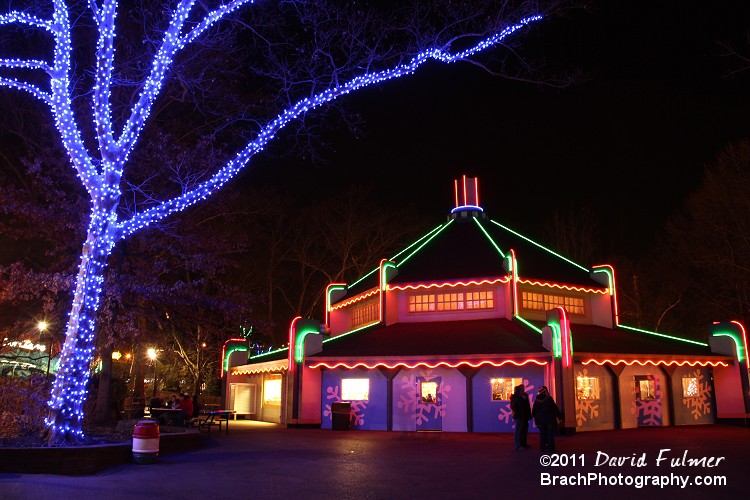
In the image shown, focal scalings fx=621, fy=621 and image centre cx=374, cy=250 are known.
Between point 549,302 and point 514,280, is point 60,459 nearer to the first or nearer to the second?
point 514,280

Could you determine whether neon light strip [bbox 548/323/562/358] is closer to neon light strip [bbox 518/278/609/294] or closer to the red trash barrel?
neon light strip [bbox 518/278/609/294]

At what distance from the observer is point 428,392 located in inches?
845

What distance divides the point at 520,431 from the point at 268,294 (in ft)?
84.8

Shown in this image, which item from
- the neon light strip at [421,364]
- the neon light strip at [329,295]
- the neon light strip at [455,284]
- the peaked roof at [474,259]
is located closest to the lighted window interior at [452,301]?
the neon light strip at [455,284]

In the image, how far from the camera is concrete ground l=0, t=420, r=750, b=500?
922 cm

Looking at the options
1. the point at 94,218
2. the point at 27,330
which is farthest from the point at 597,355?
the point at 27,330

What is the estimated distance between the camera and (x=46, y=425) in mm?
12672

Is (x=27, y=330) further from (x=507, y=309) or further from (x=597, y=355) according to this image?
(x=597, y=355)

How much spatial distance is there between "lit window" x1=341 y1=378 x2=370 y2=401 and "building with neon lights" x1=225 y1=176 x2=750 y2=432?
0.12 feet

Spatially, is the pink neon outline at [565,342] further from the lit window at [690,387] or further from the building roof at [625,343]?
the lit window at [690,387]

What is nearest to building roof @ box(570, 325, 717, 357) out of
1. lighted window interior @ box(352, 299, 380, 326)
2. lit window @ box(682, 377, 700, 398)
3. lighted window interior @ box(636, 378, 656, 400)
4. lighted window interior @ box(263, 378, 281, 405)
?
lit window @ box(682, 377, 700, 398)

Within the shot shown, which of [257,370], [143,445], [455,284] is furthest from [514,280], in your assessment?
[143,445]

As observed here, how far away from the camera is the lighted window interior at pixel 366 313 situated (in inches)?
1024

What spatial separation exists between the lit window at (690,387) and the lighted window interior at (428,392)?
9676 millimetres
